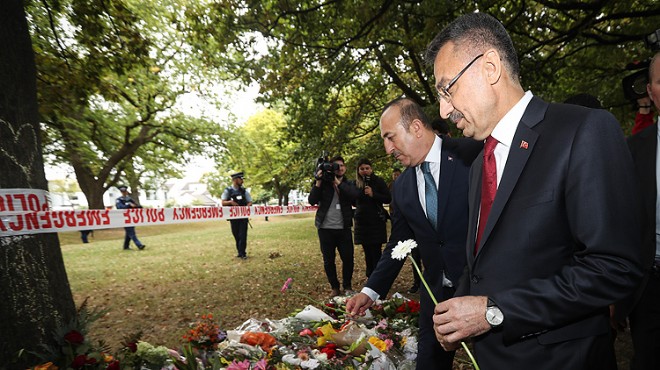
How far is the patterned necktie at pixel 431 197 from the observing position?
248 centimetres

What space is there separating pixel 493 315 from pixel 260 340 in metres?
2.32

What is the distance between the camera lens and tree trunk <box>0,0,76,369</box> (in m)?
2.52

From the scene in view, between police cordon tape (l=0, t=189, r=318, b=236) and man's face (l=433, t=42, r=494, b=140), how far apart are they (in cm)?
289

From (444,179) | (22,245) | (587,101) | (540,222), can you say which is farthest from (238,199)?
(540,222)

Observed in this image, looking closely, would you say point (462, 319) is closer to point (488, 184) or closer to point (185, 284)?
point (488, 184)

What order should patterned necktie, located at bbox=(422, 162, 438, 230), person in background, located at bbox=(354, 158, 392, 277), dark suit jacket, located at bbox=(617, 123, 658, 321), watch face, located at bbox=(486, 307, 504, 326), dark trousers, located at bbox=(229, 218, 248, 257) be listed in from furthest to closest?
dark trousers, located at bbox=(229, 218, 248, 257), person in background, located at bbox=(354, 158, 392, 277), patterned necktie, located at bbox=(422, 162, 438, 230), dark suit jacket, located at bbox=(617, 123, 658, 321), watch face, located at bbox=(486, 307, 504, 326)

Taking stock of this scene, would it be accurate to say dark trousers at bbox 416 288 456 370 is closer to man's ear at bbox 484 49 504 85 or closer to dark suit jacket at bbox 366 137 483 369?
dark suit jacket at bbox 366 137 483 369

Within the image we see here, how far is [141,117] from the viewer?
62.3ft

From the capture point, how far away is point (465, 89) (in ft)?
4.62

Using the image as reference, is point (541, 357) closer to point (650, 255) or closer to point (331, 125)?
point (650, 255)

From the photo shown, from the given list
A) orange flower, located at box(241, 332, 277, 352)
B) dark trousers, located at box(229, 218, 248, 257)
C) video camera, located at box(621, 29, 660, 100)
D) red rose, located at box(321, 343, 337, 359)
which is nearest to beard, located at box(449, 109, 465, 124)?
video camera, located at box(621, 29, 660, 100)

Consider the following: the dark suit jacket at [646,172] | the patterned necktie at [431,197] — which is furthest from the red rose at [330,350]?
the dark suit jacket at [646,172]

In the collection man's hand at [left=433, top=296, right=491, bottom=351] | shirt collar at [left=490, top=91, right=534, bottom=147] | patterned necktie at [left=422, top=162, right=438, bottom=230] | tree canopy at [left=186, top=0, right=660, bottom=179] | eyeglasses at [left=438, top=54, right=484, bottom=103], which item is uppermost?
tree canopy at [left=186, top=0, right=660, bottom=179]

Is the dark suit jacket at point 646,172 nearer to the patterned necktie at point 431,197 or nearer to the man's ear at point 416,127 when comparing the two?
the patterned necktie at point 431,197
